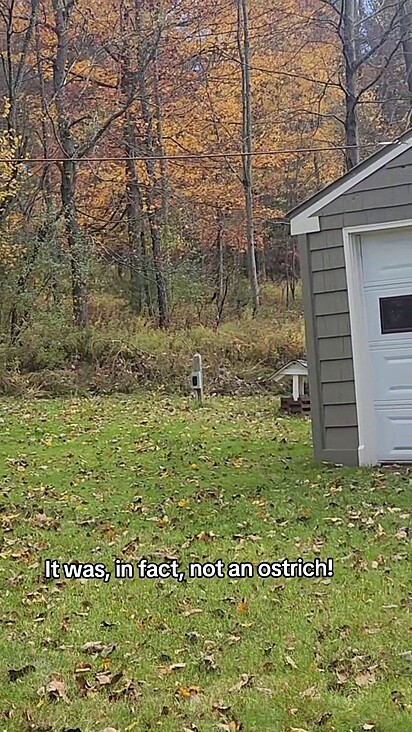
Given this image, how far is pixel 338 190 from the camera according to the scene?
6629 mm

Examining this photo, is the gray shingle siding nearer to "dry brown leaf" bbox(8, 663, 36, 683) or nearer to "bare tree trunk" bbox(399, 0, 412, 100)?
"dry brown leaf" bbox(8, 663, 36, 683)

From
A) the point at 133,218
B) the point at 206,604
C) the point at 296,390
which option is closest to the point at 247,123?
the point at 133,218

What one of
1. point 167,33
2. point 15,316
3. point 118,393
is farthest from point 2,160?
point 167,33

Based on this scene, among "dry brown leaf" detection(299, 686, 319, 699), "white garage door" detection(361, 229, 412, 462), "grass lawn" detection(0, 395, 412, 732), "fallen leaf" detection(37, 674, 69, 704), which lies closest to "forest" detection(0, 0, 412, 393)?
"white garage door" detection(361, 229, 412, 462)

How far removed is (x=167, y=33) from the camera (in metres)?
16.6

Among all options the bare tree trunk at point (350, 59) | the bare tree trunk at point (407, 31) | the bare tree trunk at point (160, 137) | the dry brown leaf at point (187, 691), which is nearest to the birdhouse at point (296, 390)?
the bare tree trunk at point (350, 59)

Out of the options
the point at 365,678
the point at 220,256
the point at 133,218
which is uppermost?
the point at 133,218

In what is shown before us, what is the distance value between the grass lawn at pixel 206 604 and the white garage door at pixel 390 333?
48 centimetres

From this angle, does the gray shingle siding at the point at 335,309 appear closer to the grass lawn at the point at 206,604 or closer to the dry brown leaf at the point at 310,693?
the grass lawn at the point at 206,604

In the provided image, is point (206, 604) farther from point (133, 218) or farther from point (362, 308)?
point (133, 218)

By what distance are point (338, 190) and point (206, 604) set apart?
4105 mm

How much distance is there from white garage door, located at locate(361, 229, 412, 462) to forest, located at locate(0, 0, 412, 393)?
647cm

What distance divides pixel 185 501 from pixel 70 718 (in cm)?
307

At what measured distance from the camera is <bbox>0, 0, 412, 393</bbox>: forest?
13.8 meters
